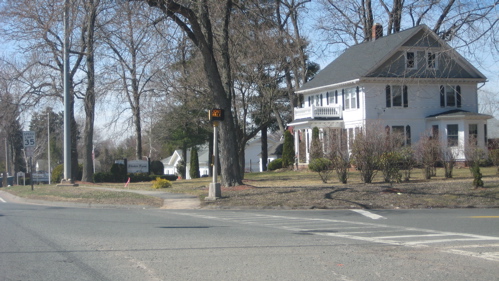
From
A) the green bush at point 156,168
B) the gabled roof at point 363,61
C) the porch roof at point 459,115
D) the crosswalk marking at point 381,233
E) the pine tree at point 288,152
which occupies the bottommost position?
the crosswalk marking at point 381,233

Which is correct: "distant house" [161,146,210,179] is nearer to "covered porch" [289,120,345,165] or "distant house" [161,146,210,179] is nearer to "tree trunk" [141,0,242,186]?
"covered porch" [289,120,345,165]

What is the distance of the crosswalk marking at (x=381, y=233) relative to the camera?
9641mm

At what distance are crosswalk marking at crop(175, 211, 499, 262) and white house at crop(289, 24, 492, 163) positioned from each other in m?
20.3

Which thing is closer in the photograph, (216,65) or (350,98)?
(216,65)

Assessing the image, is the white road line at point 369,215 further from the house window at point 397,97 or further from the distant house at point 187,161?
the distant house at point 187,161

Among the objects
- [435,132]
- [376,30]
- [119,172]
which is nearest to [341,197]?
[435,132]

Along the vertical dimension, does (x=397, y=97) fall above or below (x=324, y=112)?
above

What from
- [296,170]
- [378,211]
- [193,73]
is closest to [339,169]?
[378,211]

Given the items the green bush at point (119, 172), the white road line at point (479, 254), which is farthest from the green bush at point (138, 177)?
the white road line at point (479, 254)

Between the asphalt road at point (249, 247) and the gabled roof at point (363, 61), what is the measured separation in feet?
71.3

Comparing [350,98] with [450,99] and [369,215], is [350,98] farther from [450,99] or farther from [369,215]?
[369,215]

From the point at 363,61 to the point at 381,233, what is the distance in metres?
27.6

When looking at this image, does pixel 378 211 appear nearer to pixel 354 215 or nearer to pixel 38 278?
pixel 354 215

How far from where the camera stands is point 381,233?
11.4 m
